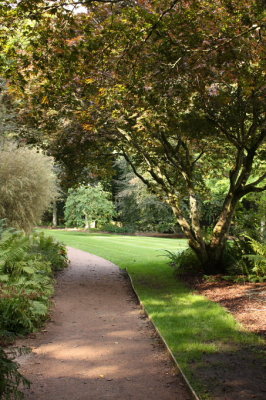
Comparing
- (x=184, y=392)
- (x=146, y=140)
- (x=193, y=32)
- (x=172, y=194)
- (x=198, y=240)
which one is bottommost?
(x=184, y=392)

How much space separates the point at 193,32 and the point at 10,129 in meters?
9.95

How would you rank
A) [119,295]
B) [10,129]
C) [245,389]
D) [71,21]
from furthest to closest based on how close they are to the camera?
1. [10,129]
2. [119,295]
3. [71,21]
4. [245,389]

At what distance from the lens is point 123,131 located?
38.2ft

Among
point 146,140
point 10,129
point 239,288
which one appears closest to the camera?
point 239,288

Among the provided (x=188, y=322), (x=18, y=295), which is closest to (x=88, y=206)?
(x=188, y=322)

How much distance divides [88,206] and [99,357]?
33.5 metres

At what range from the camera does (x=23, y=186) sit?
14.5 m

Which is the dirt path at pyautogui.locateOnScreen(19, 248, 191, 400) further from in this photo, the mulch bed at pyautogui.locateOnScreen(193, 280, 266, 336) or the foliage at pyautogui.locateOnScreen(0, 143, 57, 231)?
the foliage at pyautogui.locateOnScreen(0, 143, 57, 231)

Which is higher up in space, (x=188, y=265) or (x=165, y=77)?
(x=165, y=77)

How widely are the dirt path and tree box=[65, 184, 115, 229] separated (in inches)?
1143

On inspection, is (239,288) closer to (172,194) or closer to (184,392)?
(172,194)

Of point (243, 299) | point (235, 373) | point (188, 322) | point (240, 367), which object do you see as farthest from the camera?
point (243, 299)

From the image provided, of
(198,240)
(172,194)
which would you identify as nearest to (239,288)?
(198,240)

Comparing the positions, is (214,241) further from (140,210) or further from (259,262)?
(140,210)
